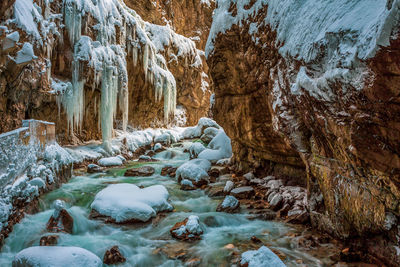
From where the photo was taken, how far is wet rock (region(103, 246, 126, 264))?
420cm

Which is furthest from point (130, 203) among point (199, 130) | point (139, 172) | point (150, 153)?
point (199, 130)

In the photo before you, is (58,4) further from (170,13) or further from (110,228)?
(170,13)

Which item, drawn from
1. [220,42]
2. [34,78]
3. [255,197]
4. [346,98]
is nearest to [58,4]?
[34,78]

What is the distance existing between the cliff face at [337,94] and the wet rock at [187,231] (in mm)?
2385

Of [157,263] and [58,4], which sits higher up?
[58,4]

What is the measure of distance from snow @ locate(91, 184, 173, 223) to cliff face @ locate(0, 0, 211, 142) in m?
4.22

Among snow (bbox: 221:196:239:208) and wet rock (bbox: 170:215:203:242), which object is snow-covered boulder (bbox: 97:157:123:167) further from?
wet rock (bbox: 170:215:203:242)

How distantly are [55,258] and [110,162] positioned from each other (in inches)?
323

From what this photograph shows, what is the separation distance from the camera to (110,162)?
1151cm

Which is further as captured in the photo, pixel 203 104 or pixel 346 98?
pixel 203 104

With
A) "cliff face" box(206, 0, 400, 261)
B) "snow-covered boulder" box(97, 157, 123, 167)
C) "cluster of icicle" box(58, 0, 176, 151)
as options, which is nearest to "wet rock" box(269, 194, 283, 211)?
"cliff face" box(206, 0, 400, 261)

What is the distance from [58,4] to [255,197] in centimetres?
1096

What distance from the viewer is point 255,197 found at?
7.14 m

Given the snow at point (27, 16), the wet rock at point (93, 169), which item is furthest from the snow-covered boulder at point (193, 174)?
the snow at point (27, 16)
